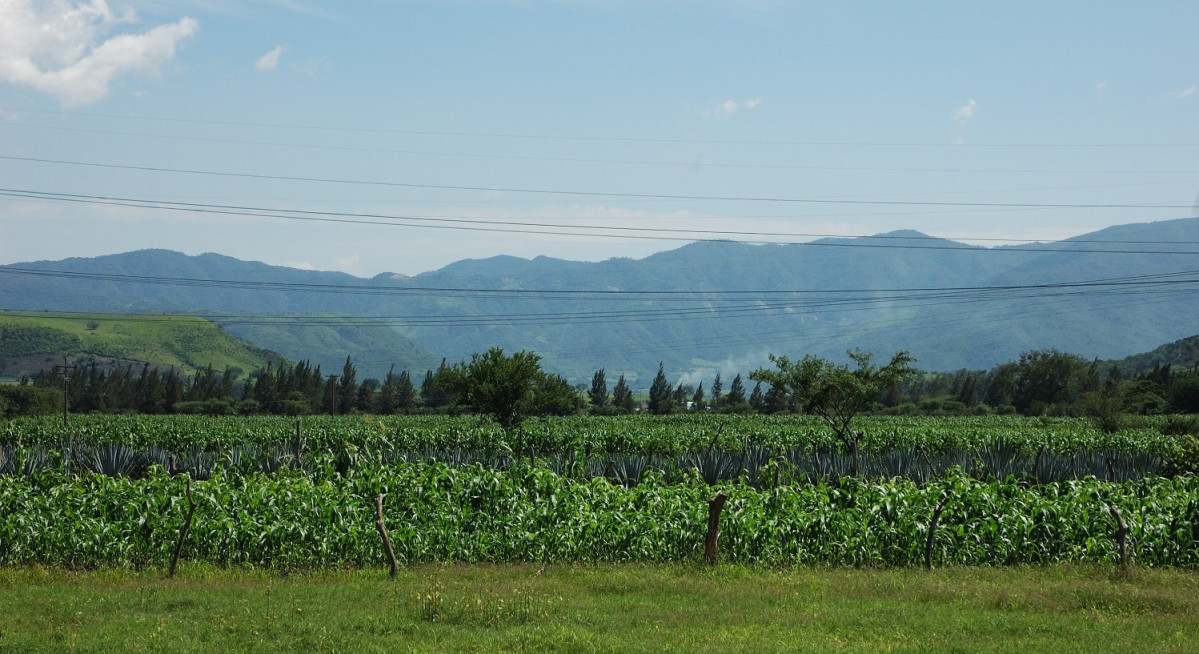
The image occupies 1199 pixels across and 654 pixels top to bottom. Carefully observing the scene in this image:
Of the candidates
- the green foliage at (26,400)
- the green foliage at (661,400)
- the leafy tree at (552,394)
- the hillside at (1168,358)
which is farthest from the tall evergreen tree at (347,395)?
the hillside at (1168,358)

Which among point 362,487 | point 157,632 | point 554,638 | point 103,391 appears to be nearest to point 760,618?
point 554,638

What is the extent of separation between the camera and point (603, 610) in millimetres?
10641

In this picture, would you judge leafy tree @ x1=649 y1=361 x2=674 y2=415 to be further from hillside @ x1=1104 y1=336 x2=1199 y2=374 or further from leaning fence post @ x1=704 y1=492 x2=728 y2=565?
leaning fence post @ x1=704 y1=492 x2=728 y2=565

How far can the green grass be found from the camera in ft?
30.2

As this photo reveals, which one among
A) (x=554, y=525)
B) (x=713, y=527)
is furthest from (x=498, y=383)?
(x=713, y=527)

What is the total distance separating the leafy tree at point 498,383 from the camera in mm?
36000

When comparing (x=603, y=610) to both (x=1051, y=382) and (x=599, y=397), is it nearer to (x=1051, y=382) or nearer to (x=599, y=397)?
(x=1051, y=382)

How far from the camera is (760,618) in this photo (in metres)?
10.2

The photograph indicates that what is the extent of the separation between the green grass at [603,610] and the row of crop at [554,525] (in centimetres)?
83

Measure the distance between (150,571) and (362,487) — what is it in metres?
3.36

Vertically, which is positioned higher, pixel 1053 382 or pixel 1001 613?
pixel 1001 613

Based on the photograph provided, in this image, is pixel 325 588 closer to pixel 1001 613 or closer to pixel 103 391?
pixel 1001 613

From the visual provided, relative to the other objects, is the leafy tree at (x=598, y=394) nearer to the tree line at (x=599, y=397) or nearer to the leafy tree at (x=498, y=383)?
the tree line at (x=599, y=397)

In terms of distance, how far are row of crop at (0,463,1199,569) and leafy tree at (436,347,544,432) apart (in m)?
20.7
